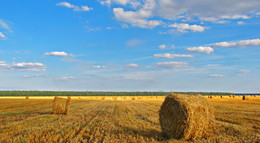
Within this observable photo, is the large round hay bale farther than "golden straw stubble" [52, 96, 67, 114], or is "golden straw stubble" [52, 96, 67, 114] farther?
"golden straw stubble" [52, 96, 67, 114]

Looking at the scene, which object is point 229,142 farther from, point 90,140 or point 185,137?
point 90,140

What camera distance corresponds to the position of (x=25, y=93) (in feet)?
461

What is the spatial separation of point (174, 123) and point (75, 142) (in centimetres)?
396

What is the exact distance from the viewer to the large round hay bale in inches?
344

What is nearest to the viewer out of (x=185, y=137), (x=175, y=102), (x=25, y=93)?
(x=185, y=137)

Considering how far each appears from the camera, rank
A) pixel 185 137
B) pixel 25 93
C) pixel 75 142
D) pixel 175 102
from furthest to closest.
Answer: pixel 25 93, pixel 175 102, pixel 185 137, pixel 75 142

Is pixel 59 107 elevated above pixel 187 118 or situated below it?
below

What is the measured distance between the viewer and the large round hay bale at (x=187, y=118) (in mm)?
8734

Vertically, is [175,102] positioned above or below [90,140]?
above

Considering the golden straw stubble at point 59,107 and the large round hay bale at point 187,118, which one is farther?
the golden straw stubble at point 59,107

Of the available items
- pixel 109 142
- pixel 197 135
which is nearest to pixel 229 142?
pixel 197 135

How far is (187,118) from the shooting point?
8688 millimetres

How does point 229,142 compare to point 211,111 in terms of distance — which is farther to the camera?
point 211,111

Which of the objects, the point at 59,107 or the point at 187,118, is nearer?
the point at 187,118
